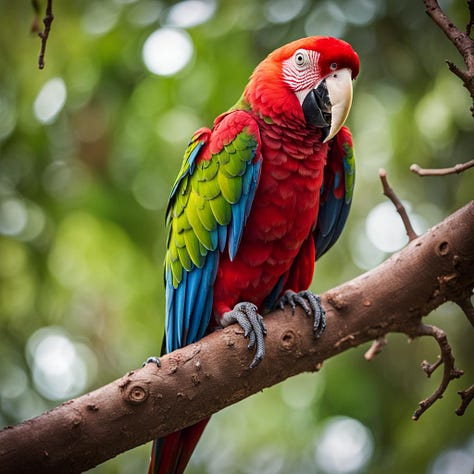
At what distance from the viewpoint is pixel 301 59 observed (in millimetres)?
3348

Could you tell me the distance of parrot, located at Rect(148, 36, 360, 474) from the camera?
3242mm

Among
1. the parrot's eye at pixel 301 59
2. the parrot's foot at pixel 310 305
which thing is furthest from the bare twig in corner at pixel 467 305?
the parrot's eye at pixel 301 59

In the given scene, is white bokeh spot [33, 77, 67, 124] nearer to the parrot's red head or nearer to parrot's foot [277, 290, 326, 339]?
the parrot's red head

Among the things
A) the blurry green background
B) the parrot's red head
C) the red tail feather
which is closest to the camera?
the red tail feather

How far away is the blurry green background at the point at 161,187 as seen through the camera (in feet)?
17.3

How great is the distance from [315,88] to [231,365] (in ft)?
4.54

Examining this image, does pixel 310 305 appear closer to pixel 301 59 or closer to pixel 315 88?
pixel 315 88

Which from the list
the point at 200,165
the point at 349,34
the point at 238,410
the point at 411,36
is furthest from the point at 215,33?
the point at 238,410

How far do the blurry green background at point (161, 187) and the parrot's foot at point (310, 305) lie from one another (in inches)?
94.4

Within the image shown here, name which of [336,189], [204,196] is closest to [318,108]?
[336,189]

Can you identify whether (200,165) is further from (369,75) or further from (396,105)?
(396,105)

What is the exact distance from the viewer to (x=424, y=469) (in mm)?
4996

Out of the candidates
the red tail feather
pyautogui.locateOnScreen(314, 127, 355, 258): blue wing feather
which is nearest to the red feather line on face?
pyautogui.locateOnScreen(314, 127, 355, 258): blue wing feather

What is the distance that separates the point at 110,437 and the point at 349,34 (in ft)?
12.4
